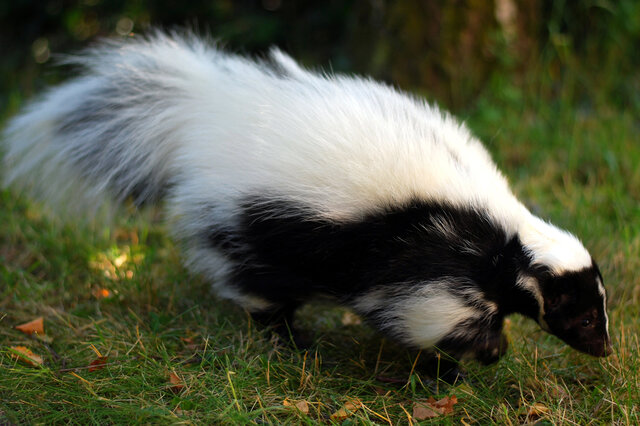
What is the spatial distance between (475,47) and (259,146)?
3.47m

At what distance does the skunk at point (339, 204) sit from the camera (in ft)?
9.29

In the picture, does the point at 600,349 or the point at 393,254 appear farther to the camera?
the point at 600,349

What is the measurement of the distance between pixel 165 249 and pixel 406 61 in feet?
8.96

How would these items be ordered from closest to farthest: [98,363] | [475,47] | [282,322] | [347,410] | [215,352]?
1. [347,410]
2. [98,363]
3. [215,352]
4. [282,322]
5. [475,47]

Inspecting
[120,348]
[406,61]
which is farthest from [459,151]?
[406,61]

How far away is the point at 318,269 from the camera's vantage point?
9.78ft

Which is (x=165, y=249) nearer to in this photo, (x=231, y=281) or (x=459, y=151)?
(x=231, y=281)

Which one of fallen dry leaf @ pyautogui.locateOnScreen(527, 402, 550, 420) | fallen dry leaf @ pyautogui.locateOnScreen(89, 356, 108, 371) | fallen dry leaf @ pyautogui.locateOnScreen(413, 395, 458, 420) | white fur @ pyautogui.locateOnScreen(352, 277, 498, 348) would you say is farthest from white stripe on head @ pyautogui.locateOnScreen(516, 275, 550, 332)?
fallen dry leaf @ pyautogui.locateOnScreen(89, 356, 108, 371)

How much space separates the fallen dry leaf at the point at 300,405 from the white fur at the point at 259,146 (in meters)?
0.56

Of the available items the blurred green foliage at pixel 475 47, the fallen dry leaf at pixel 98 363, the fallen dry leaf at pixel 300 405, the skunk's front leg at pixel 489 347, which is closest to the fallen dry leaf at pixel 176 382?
the fallen dry leaf at pixel 98 363

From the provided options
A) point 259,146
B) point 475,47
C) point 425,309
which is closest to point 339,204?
point 259,146

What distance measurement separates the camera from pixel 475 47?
5.75 m

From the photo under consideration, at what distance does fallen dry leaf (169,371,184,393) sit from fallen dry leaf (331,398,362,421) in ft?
2.15

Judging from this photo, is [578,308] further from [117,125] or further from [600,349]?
[117,125]
